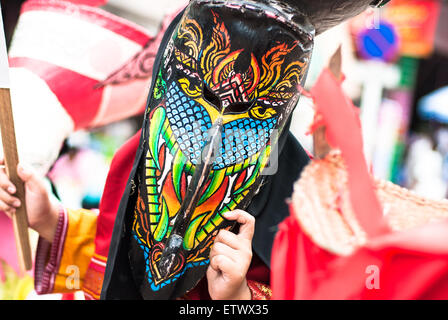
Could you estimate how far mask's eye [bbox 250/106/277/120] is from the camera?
0.83 meters

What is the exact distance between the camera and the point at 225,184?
33.4 inches

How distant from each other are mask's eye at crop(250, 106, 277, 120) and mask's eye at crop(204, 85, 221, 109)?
0.07m

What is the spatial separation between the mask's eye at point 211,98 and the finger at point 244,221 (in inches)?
8.6

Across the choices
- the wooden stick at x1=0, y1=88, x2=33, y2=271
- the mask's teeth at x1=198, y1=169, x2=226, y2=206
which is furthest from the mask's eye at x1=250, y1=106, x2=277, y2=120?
the wooden stick at x1=0, y1=88, x2=33, y2=271

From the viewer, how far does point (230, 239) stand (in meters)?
0.86

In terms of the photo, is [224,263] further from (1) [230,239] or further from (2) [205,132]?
(2) [205,132]

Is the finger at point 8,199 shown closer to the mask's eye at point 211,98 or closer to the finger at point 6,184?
the finger at point 6,184

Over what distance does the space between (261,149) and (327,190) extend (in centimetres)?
28

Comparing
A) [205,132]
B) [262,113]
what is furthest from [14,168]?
[262,113]

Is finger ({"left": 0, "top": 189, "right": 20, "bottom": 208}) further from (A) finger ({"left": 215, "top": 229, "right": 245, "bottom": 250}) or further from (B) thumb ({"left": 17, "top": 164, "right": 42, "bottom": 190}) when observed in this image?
(A) finger ({"left": 215, "top": 229, "right": 245, "bottom": 250})

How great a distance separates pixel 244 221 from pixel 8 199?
0.58 m

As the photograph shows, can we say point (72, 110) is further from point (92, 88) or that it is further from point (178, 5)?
point (178, 5)

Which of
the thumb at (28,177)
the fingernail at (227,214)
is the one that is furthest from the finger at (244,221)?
the thumb at (28,177)
